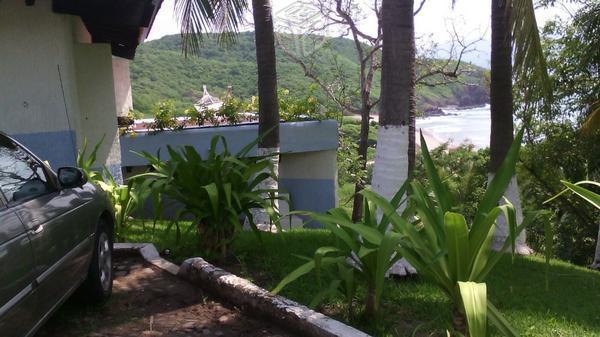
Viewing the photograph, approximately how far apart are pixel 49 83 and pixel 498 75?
632cm

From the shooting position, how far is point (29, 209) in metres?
3.27

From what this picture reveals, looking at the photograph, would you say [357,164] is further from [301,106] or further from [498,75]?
[498,75]

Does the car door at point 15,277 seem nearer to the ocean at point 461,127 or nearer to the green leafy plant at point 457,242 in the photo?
the green leafy plant at point 457,242

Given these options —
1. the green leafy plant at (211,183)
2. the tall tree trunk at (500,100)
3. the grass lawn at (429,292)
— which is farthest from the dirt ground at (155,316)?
the tall tree trunk at (500,100)

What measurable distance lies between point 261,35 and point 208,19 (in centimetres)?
152

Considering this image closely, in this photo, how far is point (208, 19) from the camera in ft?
30.1

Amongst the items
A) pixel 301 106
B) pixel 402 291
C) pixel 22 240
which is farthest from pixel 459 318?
pixel 301 106

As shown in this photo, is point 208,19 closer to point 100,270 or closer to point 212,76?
point 100,270

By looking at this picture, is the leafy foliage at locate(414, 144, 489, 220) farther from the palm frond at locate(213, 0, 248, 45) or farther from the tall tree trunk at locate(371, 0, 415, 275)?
the tall tree trunk at locate(371, 0, 415, 275)

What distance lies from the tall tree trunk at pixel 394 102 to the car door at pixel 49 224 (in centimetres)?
242

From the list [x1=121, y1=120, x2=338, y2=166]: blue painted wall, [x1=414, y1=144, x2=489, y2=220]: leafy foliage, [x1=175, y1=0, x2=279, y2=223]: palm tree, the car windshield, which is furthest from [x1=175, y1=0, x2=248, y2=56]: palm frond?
[x1=414, y1=144, x2=489, y2=220]: leafy foliage

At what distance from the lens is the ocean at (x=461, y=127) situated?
31.2 meters

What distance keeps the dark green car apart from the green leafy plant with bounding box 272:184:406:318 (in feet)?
4.39

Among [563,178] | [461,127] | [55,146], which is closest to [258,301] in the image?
[55,146]
